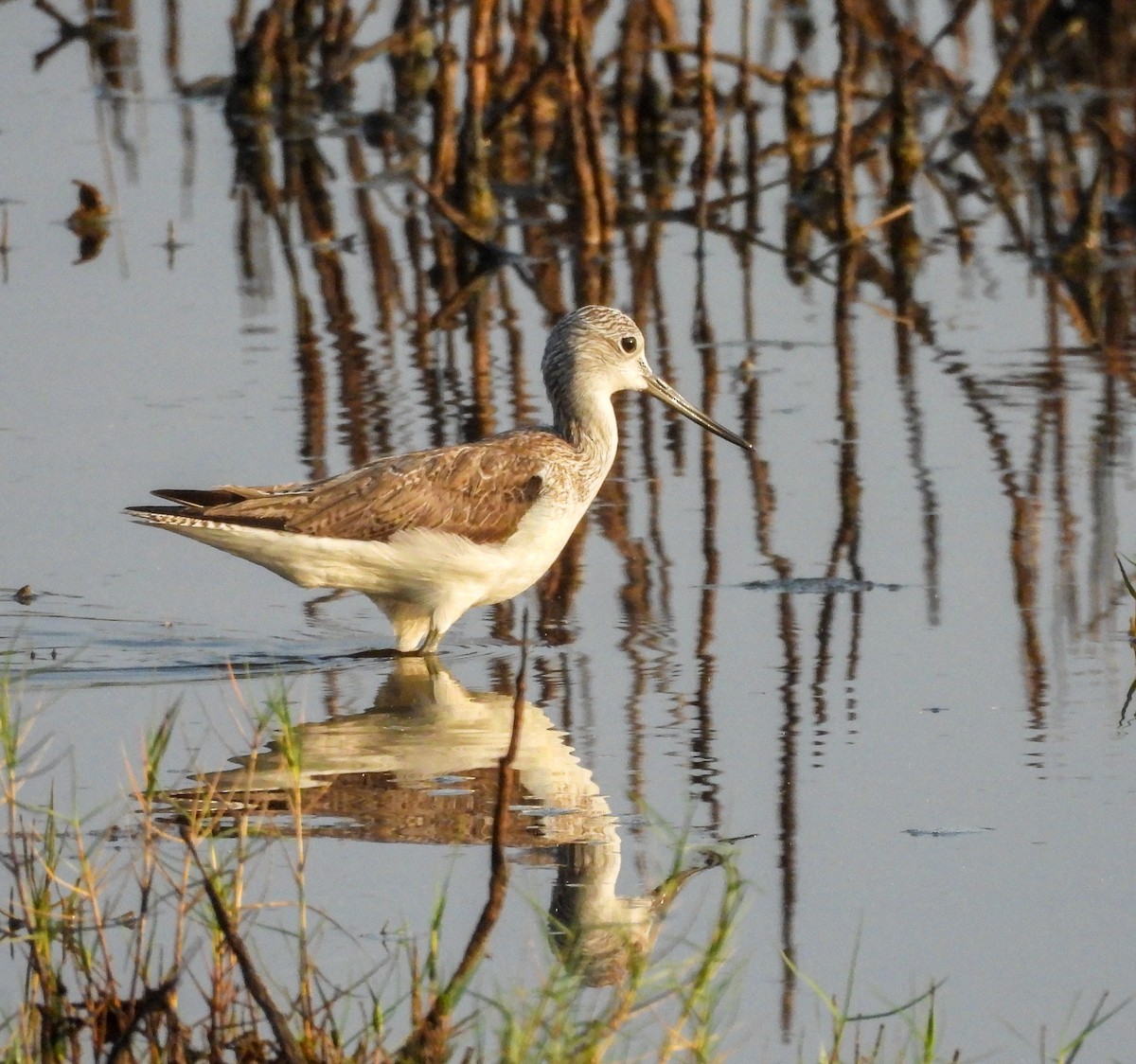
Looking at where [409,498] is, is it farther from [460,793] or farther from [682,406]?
[460,793]

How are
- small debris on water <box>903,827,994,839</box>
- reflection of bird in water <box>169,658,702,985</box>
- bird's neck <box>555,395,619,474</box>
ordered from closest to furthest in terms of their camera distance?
reflection of bird in water <box>169,658,702,985</box> < small debris on water <box>903,827,994,839</box> < bird's neck <box>555,395,619,474</box>

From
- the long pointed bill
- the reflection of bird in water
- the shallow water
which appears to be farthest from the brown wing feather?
the long pointed bill

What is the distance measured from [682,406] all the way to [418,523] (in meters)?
1.54

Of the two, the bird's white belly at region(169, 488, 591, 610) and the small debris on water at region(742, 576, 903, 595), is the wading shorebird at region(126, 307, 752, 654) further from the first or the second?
the small debris on water at region(742, 576, 903, 595)

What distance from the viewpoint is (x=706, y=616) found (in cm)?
708

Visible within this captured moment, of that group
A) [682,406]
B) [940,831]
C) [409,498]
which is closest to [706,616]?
[409,498]

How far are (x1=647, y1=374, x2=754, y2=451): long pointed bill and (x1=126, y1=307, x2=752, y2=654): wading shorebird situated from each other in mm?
805

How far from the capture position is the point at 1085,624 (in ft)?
22.6

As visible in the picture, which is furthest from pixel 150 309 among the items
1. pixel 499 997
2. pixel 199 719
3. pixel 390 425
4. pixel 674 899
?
pixel 499 997

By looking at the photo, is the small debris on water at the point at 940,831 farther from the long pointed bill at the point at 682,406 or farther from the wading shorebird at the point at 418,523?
the long pointed bill at the point at 682,406

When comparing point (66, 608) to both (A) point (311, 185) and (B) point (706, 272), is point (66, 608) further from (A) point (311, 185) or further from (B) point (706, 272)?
(A) point (311, 185)

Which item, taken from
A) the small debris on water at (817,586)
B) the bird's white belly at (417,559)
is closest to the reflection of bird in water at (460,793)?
the bird's white belly at (417,559)

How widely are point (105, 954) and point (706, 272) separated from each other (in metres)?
8.25

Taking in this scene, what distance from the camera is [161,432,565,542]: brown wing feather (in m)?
6.79
